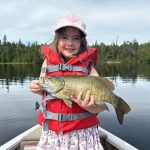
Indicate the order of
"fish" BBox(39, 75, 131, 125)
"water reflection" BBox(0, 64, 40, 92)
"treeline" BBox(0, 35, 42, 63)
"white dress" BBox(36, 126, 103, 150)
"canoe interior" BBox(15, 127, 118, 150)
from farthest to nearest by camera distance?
1. "treeline" BBox(0, 35, 42, 63)
2. "water reflection" BBox(0, 64, 40, 92)
3. "canoe interior" BBox(15, 127, 118, 150)
4. "white dress" BBox(36, 126, 103, 150)
5. "fish" BBox(39, 75, 131, 125)

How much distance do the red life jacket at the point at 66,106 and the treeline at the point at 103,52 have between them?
11736 centimetres

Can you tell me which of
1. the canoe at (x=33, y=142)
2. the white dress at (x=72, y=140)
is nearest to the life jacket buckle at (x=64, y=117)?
the white dress at (x=72, y=140)

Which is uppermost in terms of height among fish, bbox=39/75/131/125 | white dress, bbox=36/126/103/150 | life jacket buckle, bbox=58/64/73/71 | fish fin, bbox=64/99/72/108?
life jacket buckle, bbox=58/64/73/71

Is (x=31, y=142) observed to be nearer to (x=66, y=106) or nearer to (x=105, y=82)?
(x=66, y=106)

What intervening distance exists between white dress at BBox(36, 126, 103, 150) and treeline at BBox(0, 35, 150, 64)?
11756 centimetres

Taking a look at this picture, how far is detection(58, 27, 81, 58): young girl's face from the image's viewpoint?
4.03 meters

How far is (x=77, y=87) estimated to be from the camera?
360 centimetres

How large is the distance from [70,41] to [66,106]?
0.81 m

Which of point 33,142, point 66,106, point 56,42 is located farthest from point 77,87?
point 33,142

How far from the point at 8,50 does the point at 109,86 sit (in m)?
133

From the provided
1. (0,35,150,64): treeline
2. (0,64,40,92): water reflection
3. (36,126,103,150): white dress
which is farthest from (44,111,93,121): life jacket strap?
(0,35,150,64): treeline

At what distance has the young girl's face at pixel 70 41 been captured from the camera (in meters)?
4.03

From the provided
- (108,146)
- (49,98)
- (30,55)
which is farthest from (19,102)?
(30,55)

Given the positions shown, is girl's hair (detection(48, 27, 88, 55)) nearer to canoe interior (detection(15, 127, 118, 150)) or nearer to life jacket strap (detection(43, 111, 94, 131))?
life jacket strap (detection(43, 111, 94, 131))
